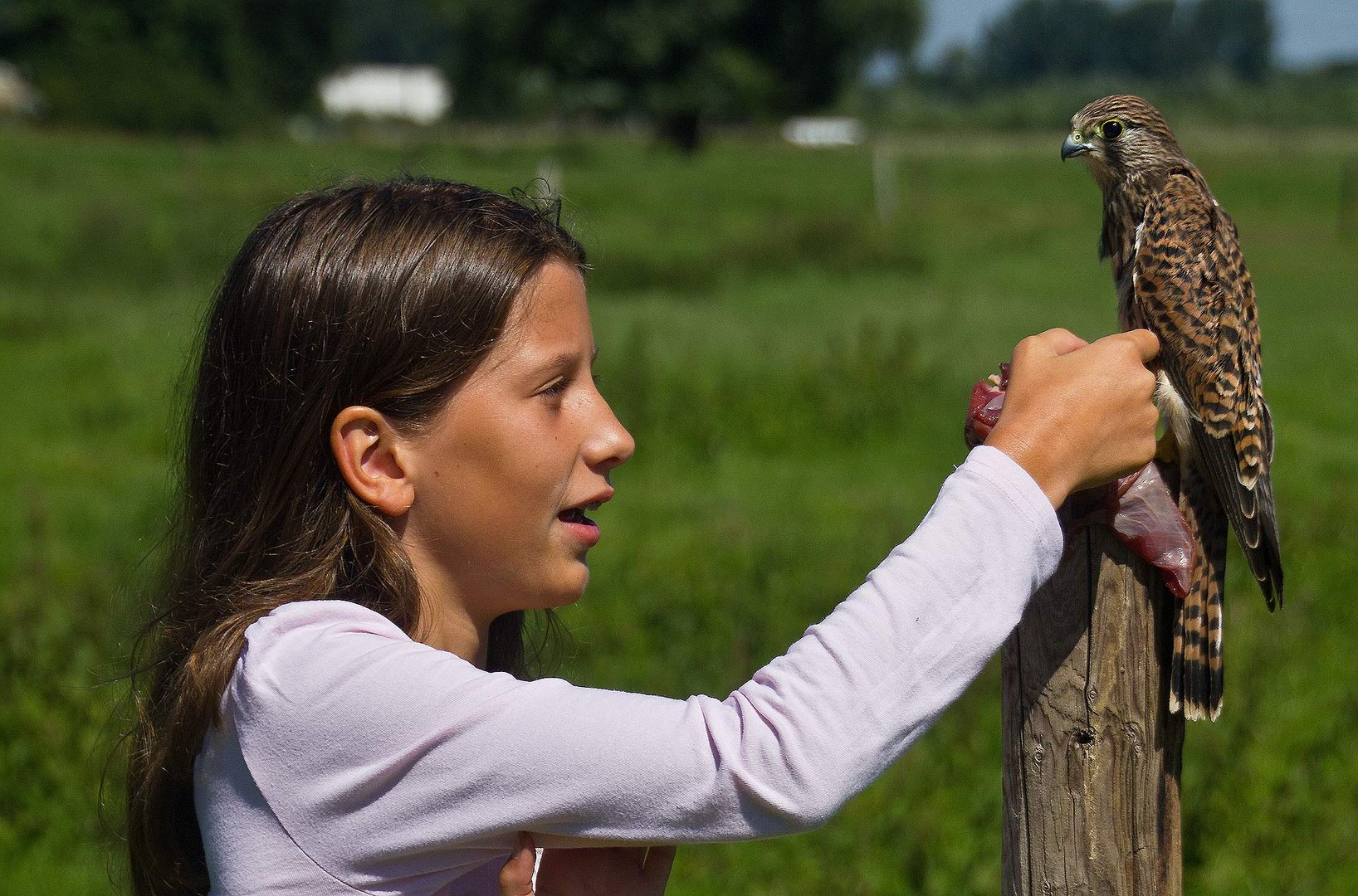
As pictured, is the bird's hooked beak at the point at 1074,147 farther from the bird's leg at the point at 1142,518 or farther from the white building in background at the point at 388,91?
the white building in background at the point at 388,91

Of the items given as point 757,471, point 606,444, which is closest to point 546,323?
point 606,444

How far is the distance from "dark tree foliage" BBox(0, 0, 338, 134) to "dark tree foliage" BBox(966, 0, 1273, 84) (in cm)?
9187

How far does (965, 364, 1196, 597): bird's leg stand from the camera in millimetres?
1747

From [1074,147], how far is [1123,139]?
0.14 meters

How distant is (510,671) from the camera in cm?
202

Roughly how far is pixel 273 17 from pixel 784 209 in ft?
140

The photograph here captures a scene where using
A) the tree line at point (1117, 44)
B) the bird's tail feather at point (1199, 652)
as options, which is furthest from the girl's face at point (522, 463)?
the tree line at point (1117, 44)

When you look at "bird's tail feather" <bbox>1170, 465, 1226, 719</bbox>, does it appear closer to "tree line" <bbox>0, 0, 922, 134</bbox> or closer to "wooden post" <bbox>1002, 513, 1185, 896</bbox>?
"wooden post" <bbox>1002, 513, 1185, 896</bbox>

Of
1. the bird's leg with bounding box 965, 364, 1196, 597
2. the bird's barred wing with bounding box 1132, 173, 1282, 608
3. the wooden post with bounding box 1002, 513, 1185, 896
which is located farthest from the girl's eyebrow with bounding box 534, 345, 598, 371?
the bird's barred wing with bounding box 1132, 173, 1282, 608

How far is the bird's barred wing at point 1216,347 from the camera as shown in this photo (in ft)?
7.05

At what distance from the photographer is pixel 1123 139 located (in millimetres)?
3100

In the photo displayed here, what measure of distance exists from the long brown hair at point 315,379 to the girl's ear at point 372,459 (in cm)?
2

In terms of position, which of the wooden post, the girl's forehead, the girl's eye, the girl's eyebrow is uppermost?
the girl's forehead

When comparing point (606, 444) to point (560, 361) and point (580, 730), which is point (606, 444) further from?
point (580, 730)
